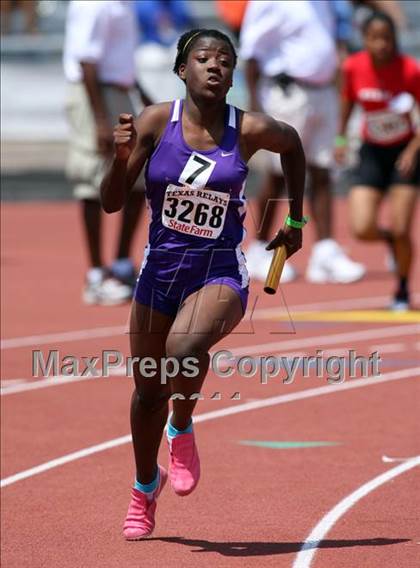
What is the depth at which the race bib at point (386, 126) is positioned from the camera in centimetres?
1330

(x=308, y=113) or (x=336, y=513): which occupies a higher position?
(x=336, y=513)

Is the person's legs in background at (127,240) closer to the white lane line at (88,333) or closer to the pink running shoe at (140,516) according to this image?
the white lane line at (88,333)

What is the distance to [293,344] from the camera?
39.6 feet

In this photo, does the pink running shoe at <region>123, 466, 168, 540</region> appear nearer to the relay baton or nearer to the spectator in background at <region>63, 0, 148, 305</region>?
the relay baton

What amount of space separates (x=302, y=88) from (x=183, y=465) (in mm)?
8492

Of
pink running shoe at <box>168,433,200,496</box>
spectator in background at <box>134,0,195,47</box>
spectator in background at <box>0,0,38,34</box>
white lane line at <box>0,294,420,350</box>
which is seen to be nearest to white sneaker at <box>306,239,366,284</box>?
white lane line at <box>0,294,420,350</box>

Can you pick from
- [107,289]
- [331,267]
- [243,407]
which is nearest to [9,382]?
[243,407]

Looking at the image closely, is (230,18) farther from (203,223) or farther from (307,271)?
(203,223)

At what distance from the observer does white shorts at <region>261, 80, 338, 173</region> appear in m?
14.9

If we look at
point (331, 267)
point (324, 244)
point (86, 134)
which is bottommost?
point (331, 267)

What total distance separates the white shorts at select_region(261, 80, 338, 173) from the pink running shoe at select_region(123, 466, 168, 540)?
8008 mm

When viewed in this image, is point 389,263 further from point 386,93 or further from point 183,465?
point 183,465

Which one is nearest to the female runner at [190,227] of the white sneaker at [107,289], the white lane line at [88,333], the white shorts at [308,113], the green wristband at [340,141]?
the white lane line at [88,333]

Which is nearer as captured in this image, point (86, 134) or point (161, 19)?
point (86, 134)
